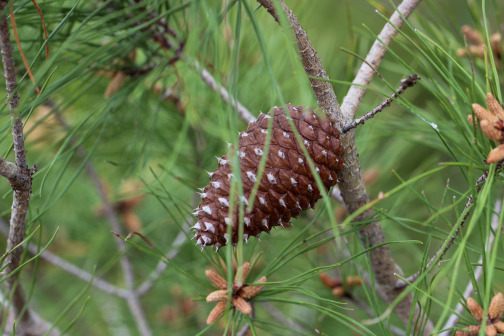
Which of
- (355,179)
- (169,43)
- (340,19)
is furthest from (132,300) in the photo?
(340,19)

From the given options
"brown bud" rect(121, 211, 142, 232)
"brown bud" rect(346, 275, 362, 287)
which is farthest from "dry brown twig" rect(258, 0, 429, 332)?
"brown bud" rect(121, 211, 142, 232)

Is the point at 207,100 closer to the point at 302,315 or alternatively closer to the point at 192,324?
the point at 192,324

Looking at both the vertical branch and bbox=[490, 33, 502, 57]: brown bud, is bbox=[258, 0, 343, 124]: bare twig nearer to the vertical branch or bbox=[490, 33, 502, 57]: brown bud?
the vertical branch

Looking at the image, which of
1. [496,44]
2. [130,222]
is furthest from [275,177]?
[130,222]

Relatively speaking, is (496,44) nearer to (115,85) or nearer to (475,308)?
(475,308)

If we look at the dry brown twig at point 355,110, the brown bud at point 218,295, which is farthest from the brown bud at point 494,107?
the brown bud at point 218,295
